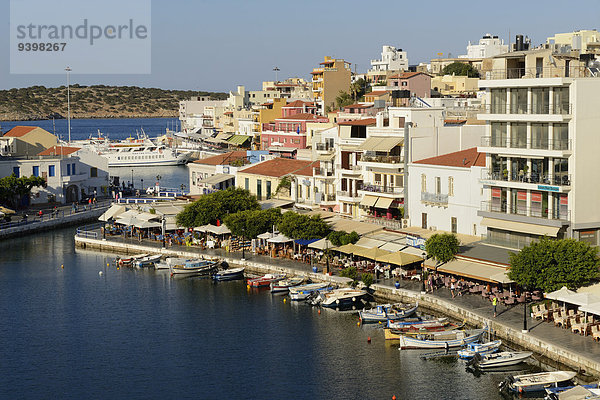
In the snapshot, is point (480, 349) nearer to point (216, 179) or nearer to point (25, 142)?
point (216, 179)

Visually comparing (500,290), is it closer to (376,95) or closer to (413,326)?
(413,326)

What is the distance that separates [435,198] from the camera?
53688mm

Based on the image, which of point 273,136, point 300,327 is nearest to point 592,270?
point 300,327

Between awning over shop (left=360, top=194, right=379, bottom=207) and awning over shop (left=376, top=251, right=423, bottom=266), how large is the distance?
946cm

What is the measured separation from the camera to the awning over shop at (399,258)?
48906 mm

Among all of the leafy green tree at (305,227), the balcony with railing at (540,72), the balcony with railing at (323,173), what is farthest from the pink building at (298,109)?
the balcony with railing at (540,72)

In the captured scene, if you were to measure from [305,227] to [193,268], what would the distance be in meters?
7.81

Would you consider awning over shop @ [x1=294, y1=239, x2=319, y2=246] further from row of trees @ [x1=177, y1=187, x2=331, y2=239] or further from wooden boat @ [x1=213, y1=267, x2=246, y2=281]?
wooden boat @ [x1=213, y1=267, x2=246, y2=281]

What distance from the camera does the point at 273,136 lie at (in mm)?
96062

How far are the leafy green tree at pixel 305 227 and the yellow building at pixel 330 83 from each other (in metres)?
55.0

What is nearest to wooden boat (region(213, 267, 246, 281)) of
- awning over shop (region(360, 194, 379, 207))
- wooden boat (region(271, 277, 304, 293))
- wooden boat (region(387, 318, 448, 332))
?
wooden boat (region(271, 277, 304, 293))

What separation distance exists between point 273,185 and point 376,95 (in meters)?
30.9

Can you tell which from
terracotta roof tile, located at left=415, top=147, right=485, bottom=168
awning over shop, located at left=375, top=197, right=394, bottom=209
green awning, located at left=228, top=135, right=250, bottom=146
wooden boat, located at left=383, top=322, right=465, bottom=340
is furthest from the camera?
green awning, located at left=228, top=135, right=250, bottom=146

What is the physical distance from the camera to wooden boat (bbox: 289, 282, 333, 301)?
4925 cm
